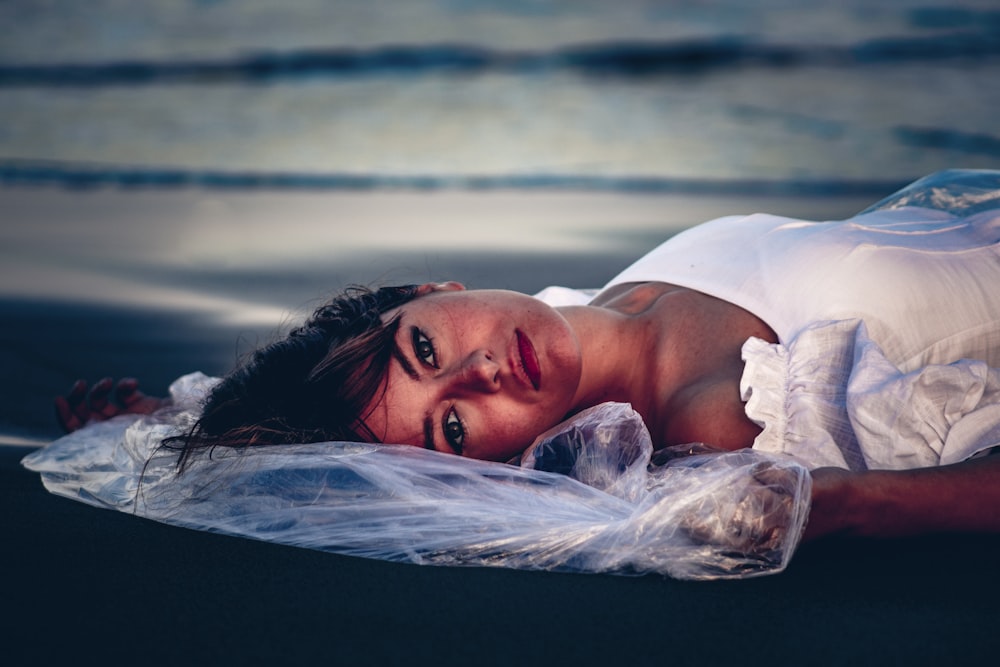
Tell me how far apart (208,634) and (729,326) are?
0.95 meters

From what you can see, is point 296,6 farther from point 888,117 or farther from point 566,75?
point 888,117

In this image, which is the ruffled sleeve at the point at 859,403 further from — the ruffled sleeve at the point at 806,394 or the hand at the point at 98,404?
the hand at the point at 98,404

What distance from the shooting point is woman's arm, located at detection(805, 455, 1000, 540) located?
123cm

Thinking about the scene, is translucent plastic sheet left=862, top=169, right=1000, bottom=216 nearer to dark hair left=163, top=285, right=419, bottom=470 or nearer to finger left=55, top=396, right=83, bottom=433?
dark hair left=163, top=285, right=419, bottom=470

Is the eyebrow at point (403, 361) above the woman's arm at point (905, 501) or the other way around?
above

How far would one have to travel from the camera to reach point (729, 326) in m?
1.70

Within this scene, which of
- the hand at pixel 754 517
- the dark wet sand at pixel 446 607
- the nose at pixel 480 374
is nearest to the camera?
the dark wet sand at pixel 446 607

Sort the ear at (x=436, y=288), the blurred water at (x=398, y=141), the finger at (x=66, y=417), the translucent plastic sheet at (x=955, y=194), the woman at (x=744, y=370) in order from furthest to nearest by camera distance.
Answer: the blurred water at (x=398, y=141) < the finger at (x=66, y=417) < the translucent plastic sheet at (x=955, y=194) < the ear at (x=436, y=288) < the woman at (x=744, y=370)

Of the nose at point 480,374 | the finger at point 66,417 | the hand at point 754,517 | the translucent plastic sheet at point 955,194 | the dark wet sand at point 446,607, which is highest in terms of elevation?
the translucent plastic sheet at point 955,194

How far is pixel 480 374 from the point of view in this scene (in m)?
1.49

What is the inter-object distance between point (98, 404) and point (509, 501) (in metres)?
0.95

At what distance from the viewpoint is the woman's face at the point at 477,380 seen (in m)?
1.51

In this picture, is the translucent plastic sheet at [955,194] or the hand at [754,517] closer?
the hand at [754,517]

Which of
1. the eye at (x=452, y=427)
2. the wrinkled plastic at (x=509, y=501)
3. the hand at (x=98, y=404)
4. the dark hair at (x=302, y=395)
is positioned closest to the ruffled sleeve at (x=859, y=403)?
the wrinkled plastic at (x=509, y=501)
